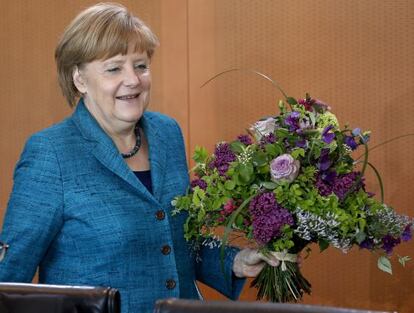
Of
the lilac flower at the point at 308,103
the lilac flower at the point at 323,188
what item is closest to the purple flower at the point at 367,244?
the lilac flower at the point at 323,188

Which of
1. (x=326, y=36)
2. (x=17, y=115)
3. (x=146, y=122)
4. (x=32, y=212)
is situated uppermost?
(x=326, y=36)

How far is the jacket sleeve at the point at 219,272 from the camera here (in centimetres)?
251

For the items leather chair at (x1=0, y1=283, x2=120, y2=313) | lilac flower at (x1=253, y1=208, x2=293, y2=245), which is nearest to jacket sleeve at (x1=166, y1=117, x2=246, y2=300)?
lilac flower at (x1=253, y1=208, x2=293, y2=245)

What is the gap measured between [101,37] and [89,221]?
51cm

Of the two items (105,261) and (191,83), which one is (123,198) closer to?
(105,261)

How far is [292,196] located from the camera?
2135 millimetres

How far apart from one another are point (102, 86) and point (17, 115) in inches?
61.7

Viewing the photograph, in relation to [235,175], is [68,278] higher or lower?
lower

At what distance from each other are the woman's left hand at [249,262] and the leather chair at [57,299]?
0.80m

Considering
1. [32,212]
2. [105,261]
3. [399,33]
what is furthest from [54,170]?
[399,33]

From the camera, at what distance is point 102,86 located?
2430 mm

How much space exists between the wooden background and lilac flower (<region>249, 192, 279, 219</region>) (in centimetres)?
159

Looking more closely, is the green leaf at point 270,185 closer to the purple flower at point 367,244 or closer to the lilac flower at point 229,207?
the lilac flower at point 229,207

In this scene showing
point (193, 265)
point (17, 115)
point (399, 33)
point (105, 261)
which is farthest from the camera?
point (17, 115)
